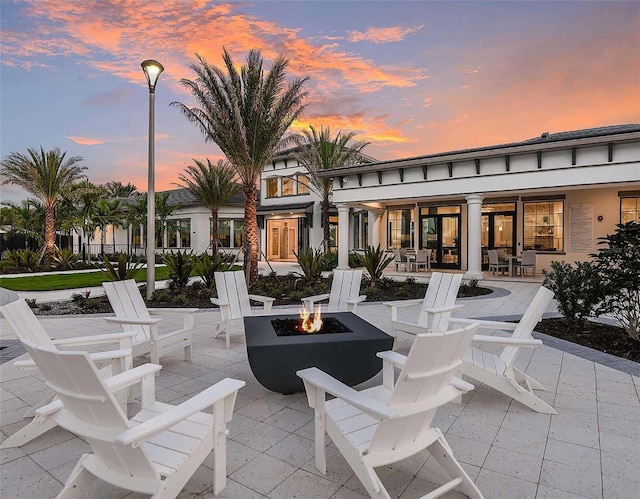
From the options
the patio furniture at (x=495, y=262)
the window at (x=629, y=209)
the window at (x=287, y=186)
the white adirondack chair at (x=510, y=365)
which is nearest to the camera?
the white adirondack chair at (x=510, y=365)

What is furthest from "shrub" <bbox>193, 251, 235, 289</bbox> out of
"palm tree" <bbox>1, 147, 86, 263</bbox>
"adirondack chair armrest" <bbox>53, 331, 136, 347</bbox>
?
"palm tree" <bbox>1, 147, 86, 263</bbox>

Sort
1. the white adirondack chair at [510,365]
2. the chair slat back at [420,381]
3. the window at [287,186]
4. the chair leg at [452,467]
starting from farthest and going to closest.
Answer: the window at [287,186], the white adirondack chair at [510,365], the chair leg at [452,467], the chair slat back at [420,381]

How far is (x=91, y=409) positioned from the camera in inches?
67.9

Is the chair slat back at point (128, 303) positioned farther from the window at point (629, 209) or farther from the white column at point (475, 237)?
the window at point (629, 209)

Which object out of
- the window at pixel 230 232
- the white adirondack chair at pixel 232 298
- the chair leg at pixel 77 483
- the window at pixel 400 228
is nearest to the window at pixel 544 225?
the window at pixel 400 228

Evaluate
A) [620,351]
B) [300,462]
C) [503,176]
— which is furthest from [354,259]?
[300,462]

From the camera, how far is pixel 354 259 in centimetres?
1786

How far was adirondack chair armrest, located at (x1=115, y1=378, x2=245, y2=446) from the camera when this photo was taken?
1.65 meters

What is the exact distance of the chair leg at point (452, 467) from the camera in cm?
209

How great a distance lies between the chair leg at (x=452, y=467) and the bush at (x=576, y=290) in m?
4.58

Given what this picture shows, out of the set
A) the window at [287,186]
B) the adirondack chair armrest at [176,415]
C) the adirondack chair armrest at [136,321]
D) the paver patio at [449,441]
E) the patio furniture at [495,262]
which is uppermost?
the window at [287,186]

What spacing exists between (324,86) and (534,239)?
9.85m

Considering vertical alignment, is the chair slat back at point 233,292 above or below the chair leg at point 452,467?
above

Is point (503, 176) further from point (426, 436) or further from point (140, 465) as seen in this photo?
point (140, 465)
